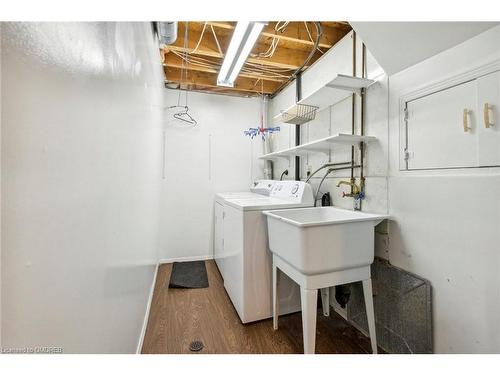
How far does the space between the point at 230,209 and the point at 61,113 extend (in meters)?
1.69

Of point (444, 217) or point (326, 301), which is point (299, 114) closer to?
point (444, 217)

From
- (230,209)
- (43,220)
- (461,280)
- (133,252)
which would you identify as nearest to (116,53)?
(43,220)

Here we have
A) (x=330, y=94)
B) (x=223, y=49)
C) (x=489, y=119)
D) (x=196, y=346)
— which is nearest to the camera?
(x=489, y=119)

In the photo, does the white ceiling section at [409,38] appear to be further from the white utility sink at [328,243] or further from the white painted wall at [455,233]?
the white utility sink at [328,243]

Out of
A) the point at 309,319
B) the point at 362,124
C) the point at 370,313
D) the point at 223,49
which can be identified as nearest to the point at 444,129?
the point at 362,124

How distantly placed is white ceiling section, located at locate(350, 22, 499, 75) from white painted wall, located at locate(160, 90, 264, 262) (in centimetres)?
225

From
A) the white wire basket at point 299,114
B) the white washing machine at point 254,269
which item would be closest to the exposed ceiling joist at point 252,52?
the white wire basket at point 299,114

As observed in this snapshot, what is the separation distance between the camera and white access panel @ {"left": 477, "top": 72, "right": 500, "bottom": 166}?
1.03 m

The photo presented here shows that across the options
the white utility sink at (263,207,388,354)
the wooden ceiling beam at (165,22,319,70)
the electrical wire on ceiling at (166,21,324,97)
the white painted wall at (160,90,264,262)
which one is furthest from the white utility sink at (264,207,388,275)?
the white painted wall at (160,90,264,262)

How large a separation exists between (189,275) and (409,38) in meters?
2.95

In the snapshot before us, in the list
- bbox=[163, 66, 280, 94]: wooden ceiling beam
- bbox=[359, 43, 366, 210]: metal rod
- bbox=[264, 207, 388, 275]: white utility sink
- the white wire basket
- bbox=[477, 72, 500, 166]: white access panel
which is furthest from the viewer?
bbox=[163, 66, 280, 94]: wooden ceiling beam

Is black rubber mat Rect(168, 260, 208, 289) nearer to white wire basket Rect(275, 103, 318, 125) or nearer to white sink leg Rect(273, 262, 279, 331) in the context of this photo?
white sink leg Rect(273, 262, 279, 331)

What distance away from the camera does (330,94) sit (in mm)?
1913
